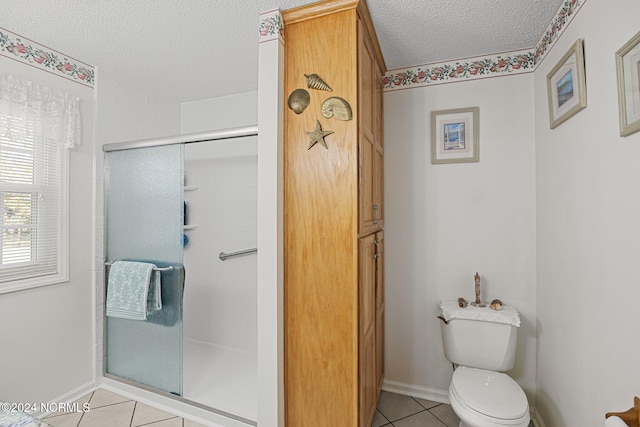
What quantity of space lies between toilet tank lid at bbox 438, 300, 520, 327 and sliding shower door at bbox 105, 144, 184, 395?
170 cm

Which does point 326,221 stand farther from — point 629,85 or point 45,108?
point 45,108

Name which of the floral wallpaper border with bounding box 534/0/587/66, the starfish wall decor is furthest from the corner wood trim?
the floral wallpaper border with bounding box 534/0/587/66

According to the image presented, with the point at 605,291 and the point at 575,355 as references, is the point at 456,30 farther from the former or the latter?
the point at 575,355

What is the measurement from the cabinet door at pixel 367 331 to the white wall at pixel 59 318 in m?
1.94

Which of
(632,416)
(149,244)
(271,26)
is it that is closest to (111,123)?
(149,244)

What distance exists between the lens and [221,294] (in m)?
2.80

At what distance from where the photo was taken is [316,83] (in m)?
1.54

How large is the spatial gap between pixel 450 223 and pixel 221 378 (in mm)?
1999

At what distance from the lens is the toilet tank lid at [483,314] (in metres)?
1.80

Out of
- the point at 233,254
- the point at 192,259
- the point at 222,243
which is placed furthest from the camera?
the point at 192,259

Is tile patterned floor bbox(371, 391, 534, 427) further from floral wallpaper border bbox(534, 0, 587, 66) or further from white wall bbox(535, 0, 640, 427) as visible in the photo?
floral wallpaper border bbox(534, 0, 587, 66)

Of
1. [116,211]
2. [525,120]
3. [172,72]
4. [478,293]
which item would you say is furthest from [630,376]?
[172,72]

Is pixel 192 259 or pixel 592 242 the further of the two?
pixel 192 259

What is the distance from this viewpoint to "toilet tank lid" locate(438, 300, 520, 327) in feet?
5.91
